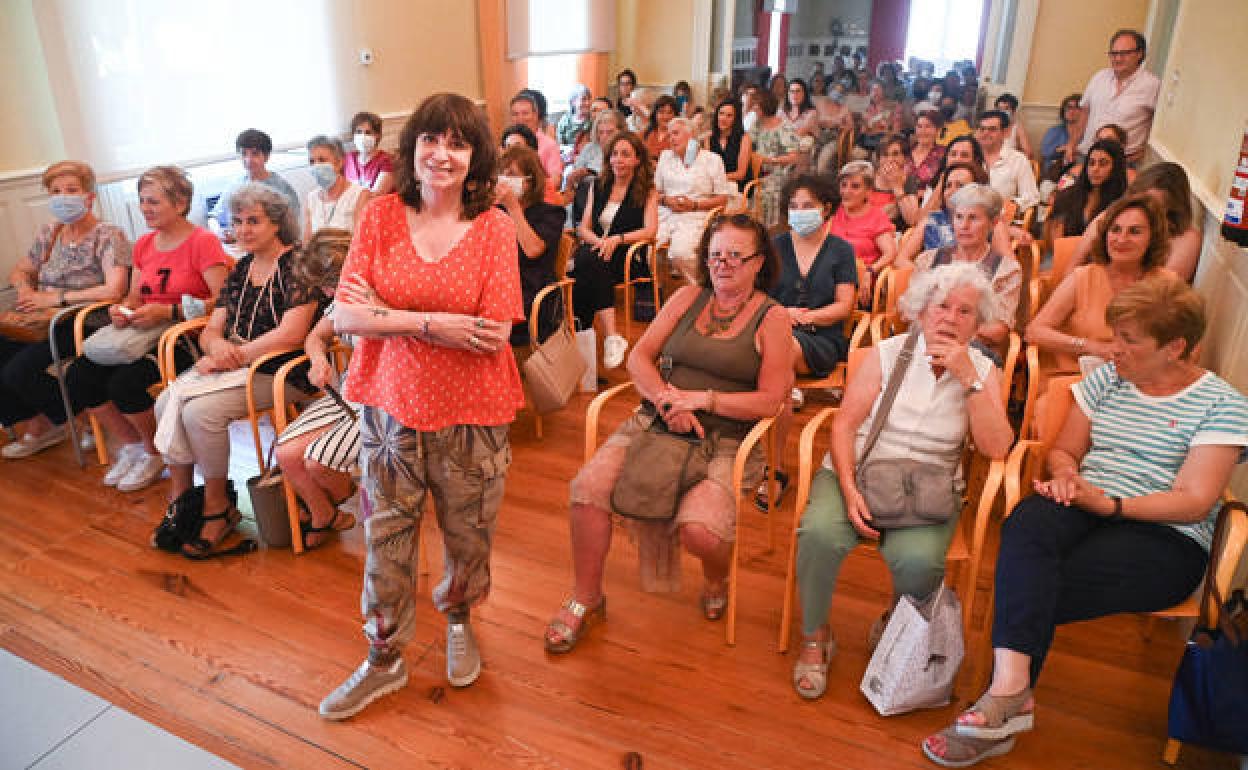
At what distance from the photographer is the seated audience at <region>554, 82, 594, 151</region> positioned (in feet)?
24.9

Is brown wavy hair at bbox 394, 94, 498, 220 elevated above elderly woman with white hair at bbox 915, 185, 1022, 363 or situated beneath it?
elevated above

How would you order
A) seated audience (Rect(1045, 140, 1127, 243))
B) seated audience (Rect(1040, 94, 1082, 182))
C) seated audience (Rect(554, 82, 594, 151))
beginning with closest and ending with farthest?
seated audience (Rect(1045, 140, 1127, 243)), seated audience (Rect(1040, 94, 1082, 182)), seated audience (Rect(554, 82, 594, 151))

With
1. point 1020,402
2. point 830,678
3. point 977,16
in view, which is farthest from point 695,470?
point 977,16

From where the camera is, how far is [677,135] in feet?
17.8

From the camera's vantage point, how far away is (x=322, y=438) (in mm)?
2789

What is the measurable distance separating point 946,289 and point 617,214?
9.49 ft

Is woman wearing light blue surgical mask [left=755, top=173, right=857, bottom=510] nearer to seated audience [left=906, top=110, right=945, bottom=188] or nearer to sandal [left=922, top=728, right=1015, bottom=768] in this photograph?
sandal [left=922, top=728, right=1015, bottom=768]

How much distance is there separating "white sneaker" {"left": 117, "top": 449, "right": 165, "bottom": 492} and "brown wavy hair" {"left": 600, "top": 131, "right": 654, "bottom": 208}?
2859mm

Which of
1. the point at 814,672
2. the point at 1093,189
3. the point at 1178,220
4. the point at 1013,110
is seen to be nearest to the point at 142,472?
the point at 814,672

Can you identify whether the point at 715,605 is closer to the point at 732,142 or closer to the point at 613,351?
the point at 613,351

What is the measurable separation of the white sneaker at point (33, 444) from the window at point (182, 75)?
1707mm

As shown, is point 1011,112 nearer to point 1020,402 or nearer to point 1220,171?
point 1220,171

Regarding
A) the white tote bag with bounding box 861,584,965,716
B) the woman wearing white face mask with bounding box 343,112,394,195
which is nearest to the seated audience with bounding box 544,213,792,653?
the white tote bag with bounding box 861,584,965,716

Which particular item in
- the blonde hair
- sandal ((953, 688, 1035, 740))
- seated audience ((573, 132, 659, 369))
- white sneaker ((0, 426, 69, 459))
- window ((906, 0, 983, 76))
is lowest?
white sneaker ((0, 426, 69, 459))
